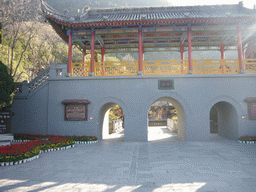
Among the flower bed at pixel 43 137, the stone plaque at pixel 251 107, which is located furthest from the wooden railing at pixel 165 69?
the flower bed at pixel 43 137

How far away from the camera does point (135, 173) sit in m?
5.07

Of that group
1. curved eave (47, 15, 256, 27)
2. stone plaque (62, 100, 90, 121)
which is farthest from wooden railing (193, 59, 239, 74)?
stone plaque (62, 100, 90, 121)

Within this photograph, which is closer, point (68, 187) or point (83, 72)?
point (68, 187)

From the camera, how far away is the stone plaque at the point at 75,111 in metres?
10.9

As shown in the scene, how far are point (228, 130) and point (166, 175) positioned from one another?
901cm

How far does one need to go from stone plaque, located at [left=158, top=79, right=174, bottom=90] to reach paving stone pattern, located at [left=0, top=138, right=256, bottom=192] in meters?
4.73

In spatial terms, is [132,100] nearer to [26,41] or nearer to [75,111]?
[75,111]

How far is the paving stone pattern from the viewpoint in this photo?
4.17 m

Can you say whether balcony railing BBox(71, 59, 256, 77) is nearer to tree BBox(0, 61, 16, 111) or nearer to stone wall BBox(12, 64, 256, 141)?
stone wall BBox(12, 64, 256, 141)

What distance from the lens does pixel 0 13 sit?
18.3 m

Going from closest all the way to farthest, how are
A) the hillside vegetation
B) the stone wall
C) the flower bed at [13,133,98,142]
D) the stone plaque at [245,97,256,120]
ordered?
the stone plaque at [245,97,256,120], the flower bed at [13,133,98,142], the stone wall, the hillside vegetation

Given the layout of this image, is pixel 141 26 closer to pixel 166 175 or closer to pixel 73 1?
pixel 166 175

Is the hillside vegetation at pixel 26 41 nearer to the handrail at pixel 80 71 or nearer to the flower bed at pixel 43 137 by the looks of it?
the handrail at pixel 80 71

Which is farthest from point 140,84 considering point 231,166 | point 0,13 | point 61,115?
point 0,13
